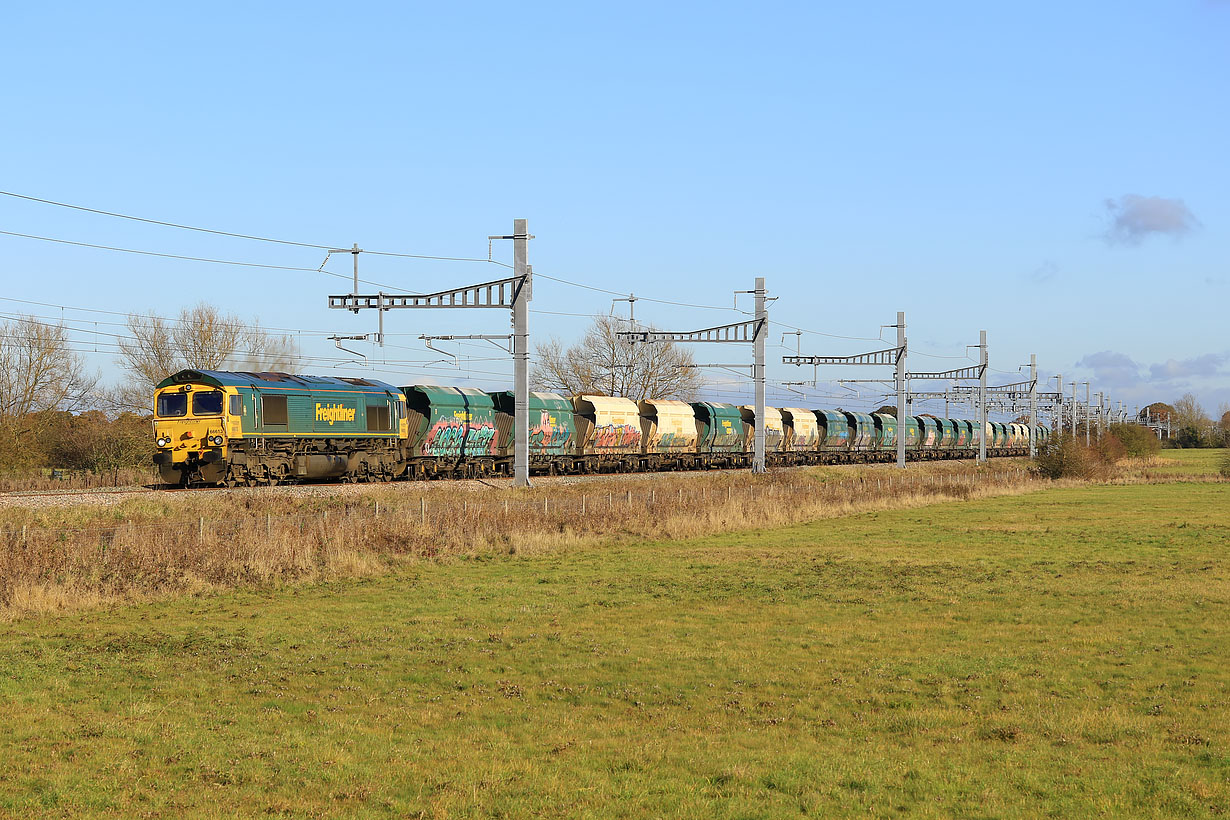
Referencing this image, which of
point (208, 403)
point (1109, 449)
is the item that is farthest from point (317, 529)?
point (1109, 449)

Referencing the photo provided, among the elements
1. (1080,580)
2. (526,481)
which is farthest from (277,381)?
(1080,580)

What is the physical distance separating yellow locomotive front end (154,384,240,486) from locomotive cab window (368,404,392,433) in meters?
6.73

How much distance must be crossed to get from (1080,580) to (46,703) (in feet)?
64.5

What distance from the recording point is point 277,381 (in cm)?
3812

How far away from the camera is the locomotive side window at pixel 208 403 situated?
3516cm

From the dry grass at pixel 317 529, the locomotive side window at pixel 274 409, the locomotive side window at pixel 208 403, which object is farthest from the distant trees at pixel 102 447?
the dry grass at pixel 317 529

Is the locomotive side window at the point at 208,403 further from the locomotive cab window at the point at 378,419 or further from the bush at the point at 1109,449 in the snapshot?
the bush at the point at 1109,449

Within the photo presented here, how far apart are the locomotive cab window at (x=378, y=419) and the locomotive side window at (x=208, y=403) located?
7.20 m

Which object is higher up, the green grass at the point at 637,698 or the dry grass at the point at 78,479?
the dry grass at the point at 78,479

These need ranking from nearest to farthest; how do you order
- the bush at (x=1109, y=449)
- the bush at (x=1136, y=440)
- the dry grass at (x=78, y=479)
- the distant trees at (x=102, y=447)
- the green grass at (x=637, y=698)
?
the green grass at (x=637, y=698) → the dry grass at (x=78, y=479) → the distant trees at (x=102, y=447) → the bush at (x=1109, y=449) → the bush at (x=1136, y=440)

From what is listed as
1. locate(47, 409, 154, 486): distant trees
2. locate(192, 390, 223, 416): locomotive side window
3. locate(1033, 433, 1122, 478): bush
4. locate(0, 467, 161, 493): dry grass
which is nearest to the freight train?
locate(192, 390, 223, 416): locomotive side window

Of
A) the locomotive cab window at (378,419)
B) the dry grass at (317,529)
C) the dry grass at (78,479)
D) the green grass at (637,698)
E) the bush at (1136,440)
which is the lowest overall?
the green grass at (637,698)

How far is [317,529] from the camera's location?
2561cm

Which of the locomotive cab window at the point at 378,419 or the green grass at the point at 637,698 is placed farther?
the locomotive cab window at the point at 378,419
